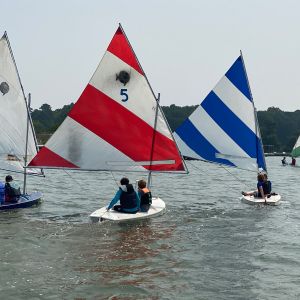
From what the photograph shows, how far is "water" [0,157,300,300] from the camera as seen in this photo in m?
11.9

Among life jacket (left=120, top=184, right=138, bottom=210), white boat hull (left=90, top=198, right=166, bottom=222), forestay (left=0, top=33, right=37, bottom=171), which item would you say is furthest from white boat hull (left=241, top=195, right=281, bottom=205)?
forestay (left=0, top=33, right=37, bottom=171)

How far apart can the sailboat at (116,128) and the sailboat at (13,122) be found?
2630mm

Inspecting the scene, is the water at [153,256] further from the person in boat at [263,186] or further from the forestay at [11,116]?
the forestay at [11,116]

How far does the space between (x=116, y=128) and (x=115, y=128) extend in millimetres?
37

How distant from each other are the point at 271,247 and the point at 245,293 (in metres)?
5.20

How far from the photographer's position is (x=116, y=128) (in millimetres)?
20438

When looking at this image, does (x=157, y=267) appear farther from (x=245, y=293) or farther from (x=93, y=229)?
(x=93, y=229)

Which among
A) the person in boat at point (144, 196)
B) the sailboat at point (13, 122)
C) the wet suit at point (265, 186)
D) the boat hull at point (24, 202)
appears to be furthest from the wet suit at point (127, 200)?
the wet suit at point (265, 186)

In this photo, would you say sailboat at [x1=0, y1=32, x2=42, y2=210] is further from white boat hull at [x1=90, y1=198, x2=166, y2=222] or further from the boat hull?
white boat hull at [x1=90, y1=198, x2=166, y2=222]

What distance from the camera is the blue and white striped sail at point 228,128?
86.8 feet

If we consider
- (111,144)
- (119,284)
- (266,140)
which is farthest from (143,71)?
(266,140)

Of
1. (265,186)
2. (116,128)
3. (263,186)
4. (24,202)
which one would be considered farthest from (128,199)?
(265,186)

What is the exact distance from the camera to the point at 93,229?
729 inches

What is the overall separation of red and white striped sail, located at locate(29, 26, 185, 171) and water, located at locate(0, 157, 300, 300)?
2341 millimetres
